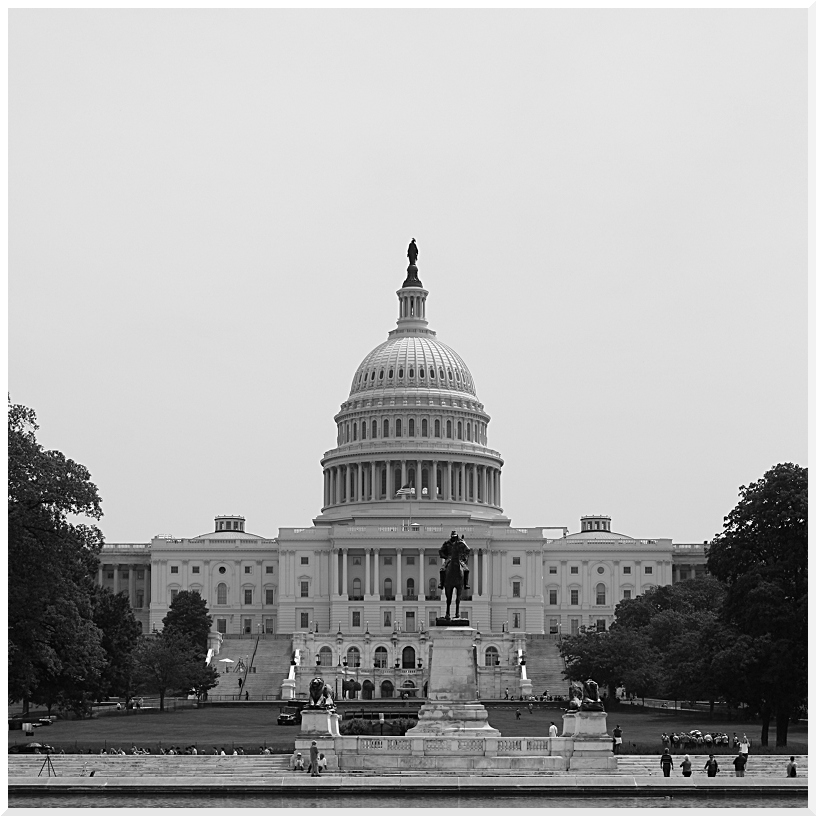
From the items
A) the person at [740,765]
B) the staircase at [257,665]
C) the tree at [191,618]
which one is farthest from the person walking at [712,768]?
the tree at [191,618]

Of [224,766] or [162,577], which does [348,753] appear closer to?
[224,766]

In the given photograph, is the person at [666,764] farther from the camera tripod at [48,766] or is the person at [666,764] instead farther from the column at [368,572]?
the column at [368,572]

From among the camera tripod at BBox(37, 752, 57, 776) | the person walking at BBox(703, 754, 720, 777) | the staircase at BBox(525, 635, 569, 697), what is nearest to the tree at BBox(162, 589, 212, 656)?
the staircase at BBox(525, 635, 569, 697)

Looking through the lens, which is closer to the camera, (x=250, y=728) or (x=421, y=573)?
(x=250, y=728)

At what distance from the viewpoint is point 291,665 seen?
156m

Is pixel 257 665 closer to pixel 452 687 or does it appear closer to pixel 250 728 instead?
pixel 250 728

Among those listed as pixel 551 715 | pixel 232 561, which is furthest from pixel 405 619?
pixel 551 715

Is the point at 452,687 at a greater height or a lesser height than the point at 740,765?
greater

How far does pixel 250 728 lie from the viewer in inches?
3713

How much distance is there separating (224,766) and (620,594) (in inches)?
5499

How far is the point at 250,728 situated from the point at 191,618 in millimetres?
75066

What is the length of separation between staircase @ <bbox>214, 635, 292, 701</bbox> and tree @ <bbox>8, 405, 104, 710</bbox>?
6966 cm

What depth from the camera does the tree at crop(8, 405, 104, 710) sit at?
68875 millimetres

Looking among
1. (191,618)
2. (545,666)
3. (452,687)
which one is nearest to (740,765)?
(452,687)
